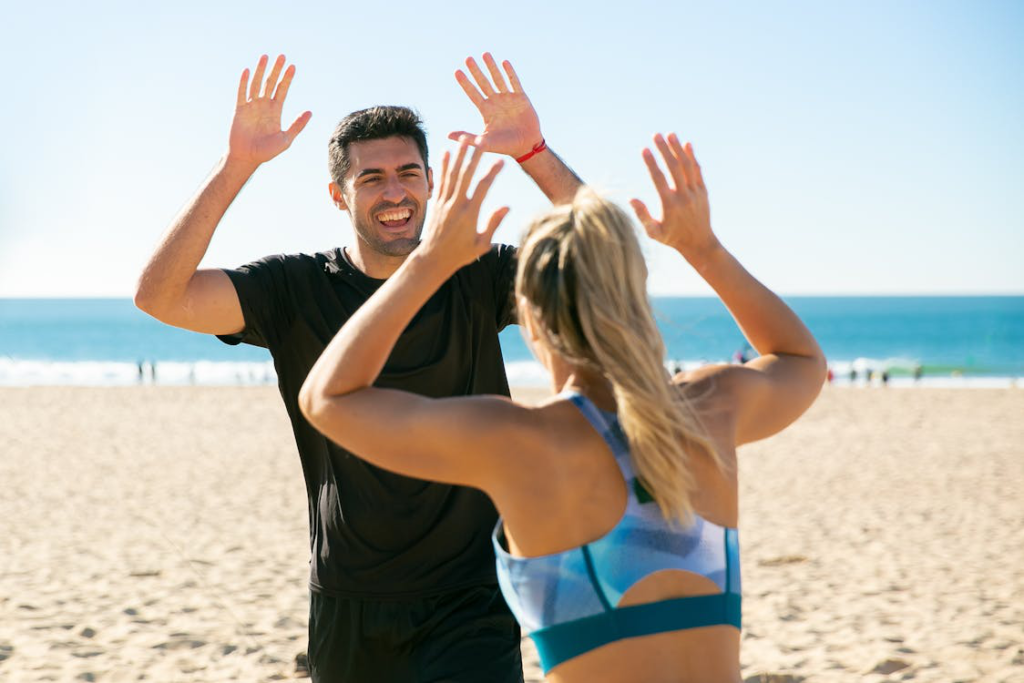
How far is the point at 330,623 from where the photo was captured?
319 cm

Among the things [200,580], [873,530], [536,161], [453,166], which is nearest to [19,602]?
[200,580]

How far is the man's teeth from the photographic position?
11.0ft

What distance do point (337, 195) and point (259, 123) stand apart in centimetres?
68

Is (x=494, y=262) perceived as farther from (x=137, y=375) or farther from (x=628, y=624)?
(x=137, y=375)

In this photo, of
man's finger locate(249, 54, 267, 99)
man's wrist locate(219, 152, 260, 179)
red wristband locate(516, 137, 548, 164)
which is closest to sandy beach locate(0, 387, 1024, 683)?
red wristband locate(516, 137, 548, 164)

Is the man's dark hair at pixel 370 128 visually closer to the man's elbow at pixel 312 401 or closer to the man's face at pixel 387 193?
the man's face at pixel 387 193

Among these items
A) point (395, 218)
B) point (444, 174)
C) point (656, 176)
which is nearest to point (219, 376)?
point (395, 218)

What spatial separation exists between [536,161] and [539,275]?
1467 mm

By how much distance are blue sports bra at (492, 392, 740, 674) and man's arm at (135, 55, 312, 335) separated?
1407 mm

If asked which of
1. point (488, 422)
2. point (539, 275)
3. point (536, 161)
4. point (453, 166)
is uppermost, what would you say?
point (536, 161)

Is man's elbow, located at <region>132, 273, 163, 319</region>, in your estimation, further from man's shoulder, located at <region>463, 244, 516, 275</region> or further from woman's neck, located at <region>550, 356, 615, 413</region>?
woman's neck, located at <region>550, 356, 615, 413</region>

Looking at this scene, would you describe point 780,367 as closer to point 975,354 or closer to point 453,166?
point 453,166

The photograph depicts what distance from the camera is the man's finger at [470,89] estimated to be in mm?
3211

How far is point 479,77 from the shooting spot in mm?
3246
